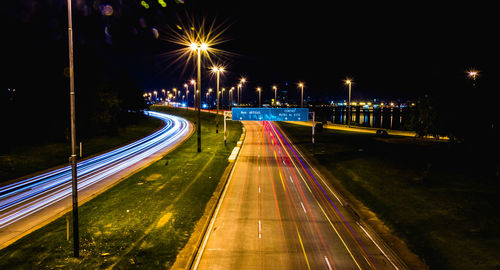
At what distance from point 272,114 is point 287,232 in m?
31.2

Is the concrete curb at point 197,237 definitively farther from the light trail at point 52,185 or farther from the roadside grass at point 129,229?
the light trail at point 52,185

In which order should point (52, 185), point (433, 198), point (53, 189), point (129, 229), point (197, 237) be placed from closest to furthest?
point (197, 237) < point (129, 229) < point (433, 198) < point (53, 189) < point (52, 185)

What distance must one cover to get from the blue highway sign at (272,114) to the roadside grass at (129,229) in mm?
21363

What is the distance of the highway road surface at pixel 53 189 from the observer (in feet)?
48.0

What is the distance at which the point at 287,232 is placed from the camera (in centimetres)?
1376

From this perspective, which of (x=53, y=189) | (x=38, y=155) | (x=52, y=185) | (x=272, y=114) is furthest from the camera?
(x=272, y=114)

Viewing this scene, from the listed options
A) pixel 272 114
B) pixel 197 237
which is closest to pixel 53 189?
pixel 197 237

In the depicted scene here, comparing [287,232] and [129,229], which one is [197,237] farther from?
[287,232]

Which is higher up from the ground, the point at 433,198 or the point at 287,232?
the point at 433,198

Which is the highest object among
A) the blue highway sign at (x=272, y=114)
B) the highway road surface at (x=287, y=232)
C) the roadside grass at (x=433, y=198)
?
the blue highway sign at (x=272, y=114)

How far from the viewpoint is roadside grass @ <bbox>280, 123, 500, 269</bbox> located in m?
12.2

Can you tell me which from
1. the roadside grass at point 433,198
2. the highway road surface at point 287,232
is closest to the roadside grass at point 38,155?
the highway road surface at point 287,232

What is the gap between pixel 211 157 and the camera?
109 ft

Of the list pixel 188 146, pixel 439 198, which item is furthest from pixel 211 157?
pixel 439 198
